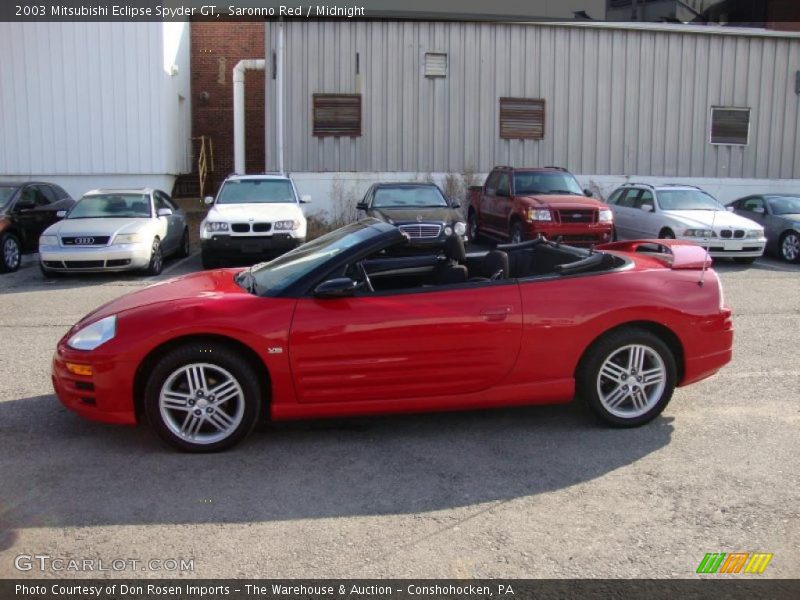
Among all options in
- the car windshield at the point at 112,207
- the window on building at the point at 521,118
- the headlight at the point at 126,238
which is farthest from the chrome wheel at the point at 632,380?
the window on building at the point at 521,118

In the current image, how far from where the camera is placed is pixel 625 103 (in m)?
21.6

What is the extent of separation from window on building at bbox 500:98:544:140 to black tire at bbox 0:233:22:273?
12595mm

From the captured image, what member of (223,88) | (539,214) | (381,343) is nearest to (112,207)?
(539,214)

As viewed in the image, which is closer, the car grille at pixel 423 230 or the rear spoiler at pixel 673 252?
the rear spoiler at pixel 673 252

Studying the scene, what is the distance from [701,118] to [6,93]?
Result: 60.2ft

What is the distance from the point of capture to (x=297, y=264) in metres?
5.39

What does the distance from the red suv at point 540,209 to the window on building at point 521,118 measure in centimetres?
452

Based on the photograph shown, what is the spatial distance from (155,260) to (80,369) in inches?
331

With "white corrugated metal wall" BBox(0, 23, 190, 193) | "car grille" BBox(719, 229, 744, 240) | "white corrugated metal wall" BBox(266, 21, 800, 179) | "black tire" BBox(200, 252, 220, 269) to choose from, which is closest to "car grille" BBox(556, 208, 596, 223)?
"car grille" BBox(719, 229, 744, 240)

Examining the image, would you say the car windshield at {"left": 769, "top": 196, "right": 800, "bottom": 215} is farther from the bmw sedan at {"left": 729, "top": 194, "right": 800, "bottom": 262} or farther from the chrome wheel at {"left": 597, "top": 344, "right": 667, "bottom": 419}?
the chrome wheel at {"left": 597, "top": 344, "right": 667, "bottom": 419}

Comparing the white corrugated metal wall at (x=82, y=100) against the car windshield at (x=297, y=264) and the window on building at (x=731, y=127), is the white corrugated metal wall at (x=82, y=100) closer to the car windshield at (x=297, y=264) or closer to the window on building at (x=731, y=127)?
the window on building at (x=731, y=127)

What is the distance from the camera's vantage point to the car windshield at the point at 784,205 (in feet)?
53.0

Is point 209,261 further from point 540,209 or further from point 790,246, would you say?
point 790,246

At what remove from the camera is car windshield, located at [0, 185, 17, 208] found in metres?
13.8
